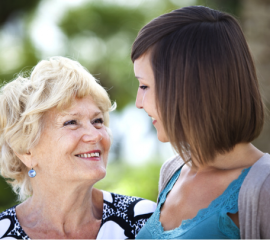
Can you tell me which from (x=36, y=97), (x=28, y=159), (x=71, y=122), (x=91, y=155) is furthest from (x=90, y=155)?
(x=36, y=97)

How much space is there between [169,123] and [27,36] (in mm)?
4567

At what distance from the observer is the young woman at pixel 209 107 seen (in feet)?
4.98

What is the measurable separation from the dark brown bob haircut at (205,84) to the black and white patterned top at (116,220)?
103 centimetres

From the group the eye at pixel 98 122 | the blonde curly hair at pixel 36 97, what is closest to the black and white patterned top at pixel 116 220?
the blonde curly hair at pixel 36 97

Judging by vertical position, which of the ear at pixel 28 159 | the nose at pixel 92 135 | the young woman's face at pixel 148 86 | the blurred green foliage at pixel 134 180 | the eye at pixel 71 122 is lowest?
the blurred green foliage at pixel 134 180

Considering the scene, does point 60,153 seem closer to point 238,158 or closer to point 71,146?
point 71,146

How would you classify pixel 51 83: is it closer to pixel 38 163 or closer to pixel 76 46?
pixel 38 163

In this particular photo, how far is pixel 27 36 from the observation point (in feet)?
17.9

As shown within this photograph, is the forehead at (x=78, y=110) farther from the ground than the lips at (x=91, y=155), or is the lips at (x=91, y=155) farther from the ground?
the forehead at (x=78, y=110)

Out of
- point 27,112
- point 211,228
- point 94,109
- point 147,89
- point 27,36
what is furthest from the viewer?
point 27,36

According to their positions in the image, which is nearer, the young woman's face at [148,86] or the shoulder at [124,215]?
the young woman's face at [148,86]

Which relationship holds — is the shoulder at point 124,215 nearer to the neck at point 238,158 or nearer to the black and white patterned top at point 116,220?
the black and white patterned top at point 116,220


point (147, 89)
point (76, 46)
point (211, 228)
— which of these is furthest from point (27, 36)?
point (211, 228)

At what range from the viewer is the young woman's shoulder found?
1383 mm
